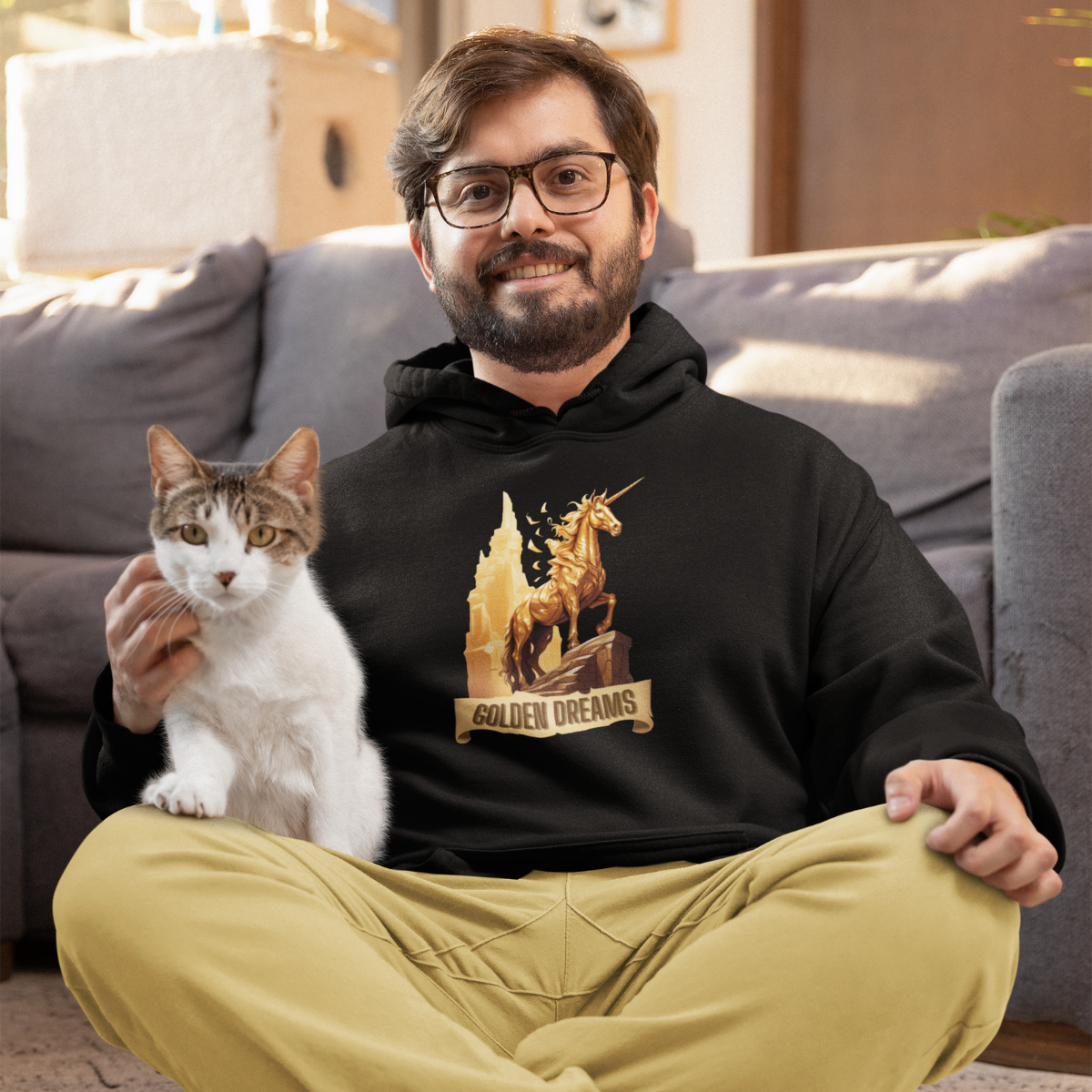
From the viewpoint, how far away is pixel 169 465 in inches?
39.9


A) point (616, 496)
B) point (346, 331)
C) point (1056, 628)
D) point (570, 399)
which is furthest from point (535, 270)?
point (346, 331)

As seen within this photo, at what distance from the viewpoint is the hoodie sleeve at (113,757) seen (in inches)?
41.9

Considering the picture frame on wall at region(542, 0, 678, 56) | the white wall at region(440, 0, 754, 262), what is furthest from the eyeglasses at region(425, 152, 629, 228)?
the picture frame on wall at region(542, 0, 678, 56)

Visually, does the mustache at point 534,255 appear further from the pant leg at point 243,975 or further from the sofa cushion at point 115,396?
the sofa cushion at point 115,396

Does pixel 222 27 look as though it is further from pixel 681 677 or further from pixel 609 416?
pixel 681 677

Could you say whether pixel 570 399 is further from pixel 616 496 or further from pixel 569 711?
pixel 569 711

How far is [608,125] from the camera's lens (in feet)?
4.19

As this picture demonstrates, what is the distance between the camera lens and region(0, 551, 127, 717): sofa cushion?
1587 millimetres

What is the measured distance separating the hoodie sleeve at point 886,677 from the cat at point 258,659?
46cm

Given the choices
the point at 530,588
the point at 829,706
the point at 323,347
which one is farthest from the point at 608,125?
the point at 323,347

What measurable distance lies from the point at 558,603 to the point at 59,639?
2.87 feet

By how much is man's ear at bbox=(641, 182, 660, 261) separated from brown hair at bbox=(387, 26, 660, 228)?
0.05 ft

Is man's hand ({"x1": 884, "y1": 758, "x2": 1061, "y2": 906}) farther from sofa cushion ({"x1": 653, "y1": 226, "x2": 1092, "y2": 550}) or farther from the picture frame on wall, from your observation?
the picture frame on wall

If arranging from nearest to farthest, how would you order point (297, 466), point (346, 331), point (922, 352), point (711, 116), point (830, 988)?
point (830, 988), point (297, 466), point (922, 352), point (346, 331), point (711, 116)
